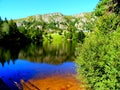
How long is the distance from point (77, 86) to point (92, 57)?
56.8ft

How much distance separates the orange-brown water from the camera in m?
46.3

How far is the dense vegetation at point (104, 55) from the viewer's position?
2545cm

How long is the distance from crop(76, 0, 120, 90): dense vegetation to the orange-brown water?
1218cm

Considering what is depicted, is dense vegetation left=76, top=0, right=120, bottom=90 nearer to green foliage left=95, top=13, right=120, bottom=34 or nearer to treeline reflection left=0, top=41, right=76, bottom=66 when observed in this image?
green foliage left=95, top=13, right=120, bottom=34

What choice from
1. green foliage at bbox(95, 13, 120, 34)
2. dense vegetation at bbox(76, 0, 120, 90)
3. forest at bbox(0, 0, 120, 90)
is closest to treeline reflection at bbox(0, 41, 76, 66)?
forest at bbox(0, 0, 120, 90)

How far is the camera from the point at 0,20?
6211 inches

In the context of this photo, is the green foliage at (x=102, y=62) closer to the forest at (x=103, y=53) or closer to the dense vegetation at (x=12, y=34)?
the forest at (x=103, y=53)

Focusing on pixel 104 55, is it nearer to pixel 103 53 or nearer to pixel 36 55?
pixel 103 53

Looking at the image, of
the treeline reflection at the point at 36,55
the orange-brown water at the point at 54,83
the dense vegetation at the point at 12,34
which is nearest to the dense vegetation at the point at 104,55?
the orange-brown water at the point at 54,83

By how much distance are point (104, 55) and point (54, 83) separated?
2391 centimetres

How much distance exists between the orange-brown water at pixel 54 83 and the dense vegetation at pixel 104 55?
12.2 m

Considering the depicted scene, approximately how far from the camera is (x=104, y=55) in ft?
93.5

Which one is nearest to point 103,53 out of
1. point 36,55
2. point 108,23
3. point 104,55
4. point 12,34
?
point 104,55

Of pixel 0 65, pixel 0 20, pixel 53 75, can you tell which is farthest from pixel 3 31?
pixel 53 75
